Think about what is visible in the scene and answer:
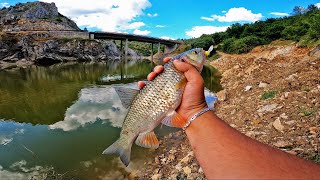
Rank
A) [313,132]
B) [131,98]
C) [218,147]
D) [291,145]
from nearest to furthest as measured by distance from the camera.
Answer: [218,147] < [131,98] < [291,145] < [313,132]

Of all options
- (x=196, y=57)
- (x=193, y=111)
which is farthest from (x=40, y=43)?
(x=193, y=111)

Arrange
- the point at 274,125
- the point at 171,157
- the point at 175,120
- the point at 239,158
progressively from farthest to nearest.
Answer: the point at 274,125
the point at 171,157
the point at 175,120
the point at 239,158

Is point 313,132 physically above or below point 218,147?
below

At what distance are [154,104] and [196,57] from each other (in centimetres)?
71

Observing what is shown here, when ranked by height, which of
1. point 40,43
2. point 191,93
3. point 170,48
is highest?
point 191,93

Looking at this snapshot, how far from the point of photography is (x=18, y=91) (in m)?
27.8

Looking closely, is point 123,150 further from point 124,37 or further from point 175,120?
point 124,37

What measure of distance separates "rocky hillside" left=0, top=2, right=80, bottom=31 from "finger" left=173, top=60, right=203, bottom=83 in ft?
330

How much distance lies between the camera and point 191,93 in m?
3.18

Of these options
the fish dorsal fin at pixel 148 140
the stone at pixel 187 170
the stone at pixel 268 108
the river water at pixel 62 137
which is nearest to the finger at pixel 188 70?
the fish dorsal fin at pixel 148 140

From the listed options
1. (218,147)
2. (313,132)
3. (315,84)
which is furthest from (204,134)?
(315,84)

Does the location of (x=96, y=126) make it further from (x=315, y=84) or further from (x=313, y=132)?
(x=315, y=84)

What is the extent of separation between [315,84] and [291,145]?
8029 millimetres

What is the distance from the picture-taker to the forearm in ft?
7.20
